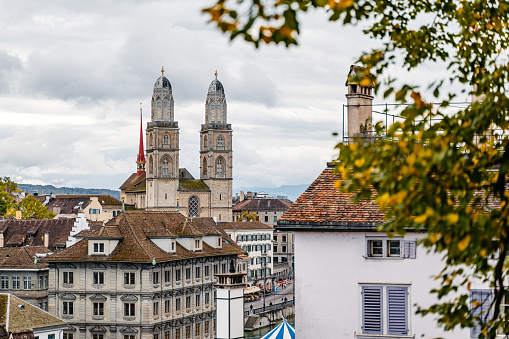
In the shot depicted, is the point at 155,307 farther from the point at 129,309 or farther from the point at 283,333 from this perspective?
the point at 283,333

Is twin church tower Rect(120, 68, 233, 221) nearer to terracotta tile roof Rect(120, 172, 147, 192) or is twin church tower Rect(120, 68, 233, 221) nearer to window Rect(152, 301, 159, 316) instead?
terracotta tile roof Rect(120, 172, 147, 192)

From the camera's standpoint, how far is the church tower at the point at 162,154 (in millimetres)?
156250

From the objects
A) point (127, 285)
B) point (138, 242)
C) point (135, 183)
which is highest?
point (135, 183)

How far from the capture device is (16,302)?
4659 cm

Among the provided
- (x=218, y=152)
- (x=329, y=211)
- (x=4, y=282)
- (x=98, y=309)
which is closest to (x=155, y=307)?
(x=98, y=309)

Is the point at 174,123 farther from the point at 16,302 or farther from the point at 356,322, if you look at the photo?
the point at 356,322

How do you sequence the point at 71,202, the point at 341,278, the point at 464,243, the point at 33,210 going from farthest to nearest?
the point at 71,202 → the point at 33,210 → the point at 341,278 → the point at 464,243

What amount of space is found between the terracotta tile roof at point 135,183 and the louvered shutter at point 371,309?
5751 inches

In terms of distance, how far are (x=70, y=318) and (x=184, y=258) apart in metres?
8.90

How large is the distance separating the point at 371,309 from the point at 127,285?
41.2 metres

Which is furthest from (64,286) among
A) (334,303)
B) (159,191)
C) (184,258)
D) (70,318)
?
(159,191)

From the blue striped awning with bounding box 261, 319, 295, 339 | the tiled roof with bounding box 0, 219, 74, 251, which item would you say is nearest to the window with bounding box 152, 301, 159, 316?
the tiled roof with bounding box 0, 219, 74, 251

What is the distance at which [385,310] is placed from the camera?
680 inches

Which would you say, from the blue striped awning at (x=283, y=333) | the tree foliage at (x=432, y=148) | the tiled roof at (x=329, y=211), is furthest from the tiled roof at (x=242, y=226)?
the tree foliage at (x=432, y=148)
